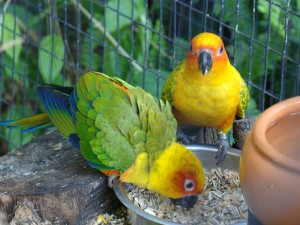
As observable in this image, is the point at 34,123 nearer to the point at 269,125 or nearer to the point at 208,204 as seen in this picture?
the point at 208,204

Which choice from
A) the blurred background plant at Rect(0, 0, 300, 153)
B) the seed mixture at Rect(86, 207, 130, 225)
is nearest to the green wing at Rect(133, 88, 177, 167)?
the seed mixture at Rect(86, 207, 130, 225)

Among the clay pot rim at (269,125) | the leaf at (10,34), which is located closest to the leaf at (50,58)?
the leaf at (10,34)

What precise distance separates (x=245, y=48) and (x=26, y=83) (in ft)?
4.17

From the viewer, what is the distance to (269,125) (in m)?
1.29

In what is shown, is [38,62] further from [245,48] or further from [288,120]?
[288,120]

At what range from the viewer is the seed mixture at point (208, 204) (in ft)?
7.61

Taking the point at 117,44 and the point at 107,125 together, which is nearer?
the point at 107,125

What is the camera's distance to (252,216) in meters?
1.30

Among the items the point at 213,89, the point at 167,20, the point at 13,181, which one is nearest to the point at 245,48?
the point at 167,20

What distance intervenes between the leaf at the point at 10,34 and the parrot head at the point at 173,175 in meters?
1.44

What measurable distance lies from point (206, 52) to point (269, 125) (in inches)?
49.4

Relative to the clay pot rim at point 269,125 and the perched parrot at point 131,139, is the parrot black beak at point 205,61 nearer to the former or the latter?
the perched parrot at point 131,139

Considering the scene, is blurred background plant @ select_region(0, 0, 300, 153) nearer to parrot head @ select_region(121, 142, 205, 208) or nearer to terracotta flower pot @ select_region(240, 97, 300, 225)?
parrot head @ select_region(121, 142, 205, 208)

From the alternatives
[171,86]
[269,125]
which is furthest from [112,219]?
[269,125]
